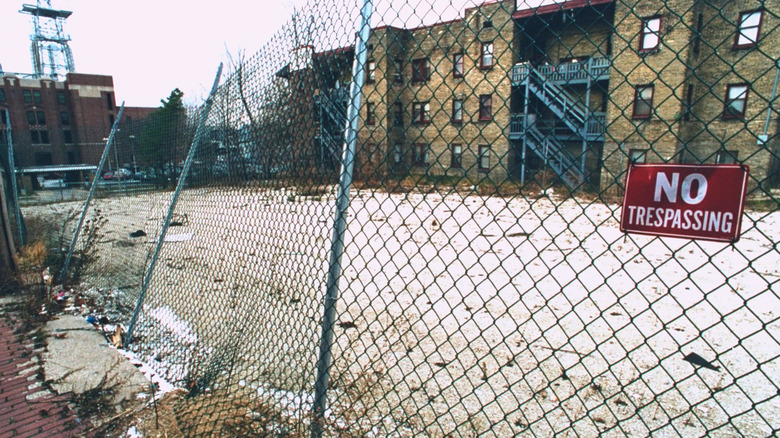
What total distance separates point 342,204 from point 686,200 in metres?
1.50

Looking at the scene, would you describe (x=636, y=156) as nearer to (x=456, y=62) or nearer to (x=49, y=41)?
(x=456, y=62)

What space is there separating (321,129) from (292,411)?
1896mm

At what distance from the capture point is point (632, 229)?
1.54 m

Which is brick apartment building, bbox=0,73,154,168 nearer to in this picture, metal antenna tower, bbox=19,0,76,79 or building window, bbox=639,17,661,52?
metal antenna tower, bbox=19,0,76,79

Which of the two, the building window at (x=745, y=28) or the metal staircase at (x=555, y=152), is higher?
the building window at (x=745, y=28)

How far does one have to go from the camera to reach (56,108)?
47.0 meters

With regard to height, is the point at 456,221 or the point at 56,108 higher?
the point at 56,108

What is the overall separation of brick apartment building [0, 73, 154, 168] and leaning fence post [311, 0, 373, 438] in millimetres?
50493

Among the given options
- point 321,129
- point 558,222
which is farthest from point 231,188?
point 558,222

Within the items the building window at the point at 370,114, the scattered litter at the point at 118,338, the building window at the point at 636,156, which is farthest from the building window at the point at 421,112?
the scattered litter at the point at 118,338

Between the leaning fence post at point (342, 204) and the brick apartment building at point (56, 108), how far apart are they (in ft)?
166

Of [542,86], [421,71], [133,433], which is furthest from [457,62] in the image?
[133,433]

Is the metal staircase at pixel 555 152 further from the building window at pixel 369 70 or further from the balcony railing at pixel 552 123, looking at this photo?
the building window at pixel 369 70

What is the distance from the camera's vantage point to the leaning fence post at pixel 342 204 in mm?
2156
